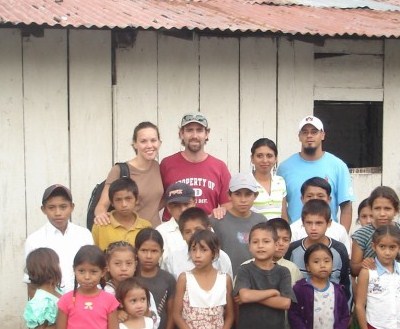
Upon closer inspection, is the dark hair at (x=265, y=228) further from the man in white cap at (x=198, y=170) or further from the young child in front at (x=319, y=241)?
the man in white cap at (x=198, y=170)

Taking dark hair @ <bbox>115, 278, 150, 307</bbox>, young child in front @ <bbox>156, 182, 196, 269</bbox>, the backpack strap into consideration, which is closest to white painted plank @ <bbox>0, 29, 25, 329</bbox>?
the backpack strap

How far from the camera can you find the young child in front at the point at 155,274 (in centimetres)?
474

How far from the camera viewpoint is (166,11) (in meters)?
6.58

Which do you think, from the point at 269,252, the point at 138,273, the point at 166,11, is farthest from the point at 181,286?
the point at 166,11

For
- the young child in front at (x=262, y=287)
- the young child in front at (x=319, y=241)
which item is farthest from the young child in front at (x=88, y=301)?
the young child in front at (x=319, y=241)

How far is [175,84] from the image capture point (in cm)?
640

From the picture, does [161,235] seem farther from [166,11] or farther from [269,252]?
[166,11]

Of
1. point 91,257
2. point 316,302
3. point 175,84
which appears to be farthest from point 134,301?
point 175,84

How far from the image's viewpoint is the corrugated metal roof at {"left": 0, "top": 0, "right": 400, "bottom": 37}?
228 inches

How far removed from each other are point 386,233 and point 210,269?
3.69 feet

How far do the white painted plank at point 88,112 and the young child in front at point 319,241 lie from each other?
1.86 m

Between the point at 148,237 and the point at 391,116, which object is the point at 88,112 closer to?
the point at 148,237

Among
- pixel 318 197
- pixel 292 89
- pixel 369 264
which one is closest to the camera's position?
pixel 369 264

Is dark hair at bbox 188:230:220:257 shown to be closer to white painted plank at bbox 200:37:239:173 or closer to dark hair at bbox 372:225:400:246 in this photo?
dark hair at bbox 372:225:400:246
